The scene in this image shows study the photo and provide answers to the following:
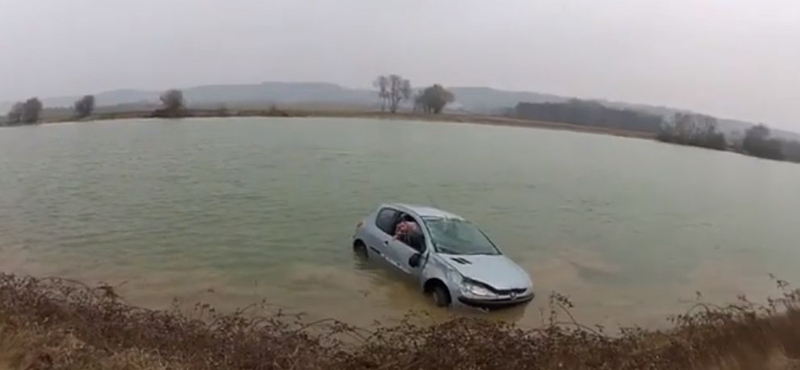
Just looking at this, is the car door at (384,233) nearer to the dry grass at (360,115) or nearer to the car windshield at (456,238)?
the car windshield at (456,238)

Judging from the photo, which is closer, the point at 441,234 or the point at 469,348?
the point at 469,348

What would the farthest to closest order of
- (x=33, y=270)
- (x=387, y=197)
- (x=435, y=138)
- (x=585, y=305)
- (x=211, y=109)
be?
(x=211, y=109), (x=435, y=138), (x=387, y=197), (x=33, y=270), (x=585, y=305)

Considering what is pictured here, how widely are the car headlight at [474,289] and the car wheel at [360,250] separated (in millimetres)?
4084

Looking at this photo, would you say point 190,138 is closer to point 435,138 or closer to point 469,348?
point 435,138

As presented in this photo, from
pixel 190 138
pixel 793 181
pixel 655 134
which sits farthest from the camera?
pixel 655 134

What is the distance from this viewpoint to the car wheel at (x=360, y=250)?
561 inches

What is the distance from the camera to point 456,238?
12109 millimetres

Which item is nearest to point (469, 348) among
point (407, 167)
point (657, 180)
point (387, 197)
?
point (387, 197)

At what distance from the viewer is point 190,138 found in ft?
175

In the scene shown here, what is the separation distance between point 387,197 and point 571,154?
34.7 meters

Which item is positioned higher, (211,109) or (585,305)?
(211,109)

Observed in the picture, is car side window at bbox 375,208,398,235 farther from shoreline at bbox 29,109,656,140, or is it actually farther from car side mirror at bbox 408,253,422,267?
shoreline at bbox 29,109,656,140

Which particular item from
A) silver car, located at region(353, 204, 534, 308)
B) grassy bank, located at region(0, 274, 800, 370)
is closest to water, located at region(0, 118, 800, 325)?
silver car, located at region(353, 204, 534, 308)

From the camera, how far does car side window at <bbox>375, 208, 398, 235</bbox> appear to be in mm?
13286
